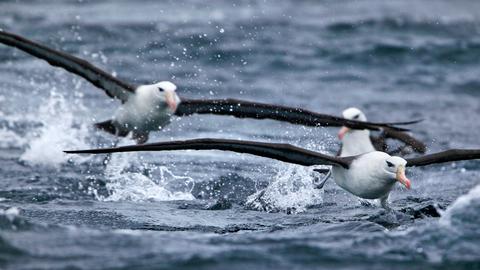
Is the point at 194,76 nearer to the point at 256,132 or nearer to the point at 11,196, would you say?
the point at 256,132

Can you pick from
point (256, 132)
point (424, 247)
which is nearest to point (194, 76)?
point (256, 132)

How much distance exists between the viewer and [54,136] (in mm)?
14031

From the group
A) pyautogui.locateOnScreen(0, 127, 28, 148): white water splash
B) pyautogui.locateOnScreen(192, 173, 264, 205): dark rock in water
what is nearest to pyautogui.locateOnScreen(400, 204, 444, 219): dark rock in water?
pyautogui.locateOnScreen(192, 173, 264, 205): dark rock in water

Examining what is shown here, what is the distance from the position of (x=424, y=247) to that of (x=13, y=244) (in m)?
3.63

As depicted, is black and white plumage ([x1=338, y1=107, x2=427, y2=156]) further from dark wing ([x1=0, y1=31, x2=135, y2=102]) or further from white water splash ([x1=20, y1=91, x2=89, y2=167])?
white water splash ([x1=20, y1=91, x2=89, y2=167])

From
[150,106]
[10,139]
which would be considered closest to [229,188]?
[150,106]

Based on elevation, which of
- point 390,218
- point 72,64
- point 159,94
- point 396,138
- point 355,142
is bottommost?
point 390,218

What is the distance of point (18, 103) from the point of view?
54.6 ft

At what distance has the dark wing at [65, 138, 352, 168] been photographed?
929cm

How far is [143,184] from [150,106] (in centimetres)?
105

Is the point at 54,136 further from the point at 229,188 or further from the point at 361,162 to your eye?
the point at 361,162

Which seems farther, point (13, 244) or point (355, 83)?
point (355, 83)

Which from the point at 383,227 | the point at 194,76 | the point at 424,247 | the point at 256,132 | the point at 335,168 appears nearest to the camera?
the point at 424,247

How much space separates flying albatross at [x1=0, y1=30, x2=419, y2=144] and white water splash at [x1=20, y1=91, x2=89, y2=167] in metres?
0.81
